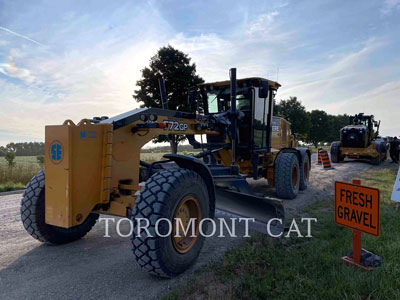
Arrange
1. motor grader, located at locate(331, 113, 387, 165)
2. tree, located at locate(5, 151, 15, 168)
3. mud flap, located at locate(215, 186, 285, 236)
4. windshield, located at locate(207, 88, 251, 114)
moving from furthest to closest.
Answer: motor grader, located at locate(331, 113, 387, 165) < tree, located at locate(5, 151, 15, 168) < windshield, located at locate(207, 88, 251, 114) < mud flap, located at locate(215, 186, 285, 236)

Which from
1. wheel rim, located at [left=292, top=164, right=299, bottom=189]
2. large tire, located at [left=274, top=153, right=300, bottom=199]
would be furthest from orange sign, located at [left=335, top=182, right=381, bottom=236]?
wheel rim, located at [left=292, top=164, right=299, bottom=189]

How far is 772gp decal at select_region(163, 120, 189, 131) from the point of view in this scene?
13.1ft

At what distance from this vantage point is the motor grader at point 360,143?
54.0ft

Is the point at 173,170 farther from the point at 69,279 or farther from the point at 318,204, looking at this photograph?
the point at 318,204

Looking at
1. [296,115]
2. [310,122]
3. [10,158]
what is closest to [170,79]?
[10,158]

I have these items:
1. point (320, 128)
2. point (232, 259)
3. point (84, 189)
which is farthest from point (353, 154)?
point (320, 128)

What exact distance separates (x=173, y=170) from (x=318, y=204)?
14.0 ft

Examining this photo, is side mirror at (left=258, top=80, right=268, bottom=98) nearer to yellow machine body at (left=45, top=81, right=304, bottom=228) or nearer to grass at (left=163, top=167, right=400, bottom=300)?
yellow machine body at (left=45, top=81, right=304, bottom=228)

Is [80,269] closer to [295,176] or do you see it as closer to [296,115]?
[295,176]

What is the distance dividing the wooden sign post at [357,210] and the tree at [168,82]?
15034 mm

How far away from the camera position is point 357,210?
3246 millimetres

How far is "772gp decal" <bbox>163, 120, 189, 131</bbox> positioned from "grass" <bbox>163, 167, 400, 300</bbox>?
1848 millimetres

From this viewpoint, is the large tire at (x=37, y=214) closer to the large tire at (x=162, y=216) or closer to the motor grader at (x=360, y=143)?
the large tire at (x=162, y=216)

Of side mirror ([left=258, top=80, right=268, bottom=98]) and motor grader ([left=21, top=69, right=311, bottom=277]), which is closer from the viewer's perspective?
motor grader ([left=21, top=69, right=311, bottom=277])
